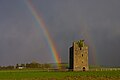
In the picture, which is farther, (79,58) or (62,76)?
(79,58)

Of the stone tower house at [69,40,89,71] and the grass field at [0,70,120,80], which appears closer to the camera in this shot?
the grass field at [0,70,120,80]

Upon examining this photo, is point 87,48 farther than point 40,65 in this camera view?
No

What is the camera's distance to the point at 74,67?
78.2m

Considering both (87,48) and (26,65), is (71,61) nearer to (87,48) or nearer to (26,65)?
(87,48)

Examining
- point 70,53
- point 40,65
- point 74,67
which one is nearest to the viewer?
point 74,67

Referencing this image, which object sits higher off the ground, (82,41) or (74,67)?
(82,41)

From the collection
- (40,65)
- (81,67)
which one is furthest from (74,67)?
(40,65)

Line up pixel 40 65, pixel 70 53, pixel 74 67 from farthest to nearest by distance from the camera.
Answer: pixel 40 65 → pixel 70 53 → pixel 74 67

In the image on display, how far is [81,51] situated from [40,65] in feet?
147

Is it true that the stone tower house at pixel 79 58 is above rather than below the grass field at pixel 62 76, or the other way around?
above

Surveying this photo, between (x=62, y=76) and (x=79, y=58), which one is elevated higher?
(x=79, y=58)

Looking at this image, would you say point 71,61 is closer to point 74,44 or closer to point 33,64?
point 74,44

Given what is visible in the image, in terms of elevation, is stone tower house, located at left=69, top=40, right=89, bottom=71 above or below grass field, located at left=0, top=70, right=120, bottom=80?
above

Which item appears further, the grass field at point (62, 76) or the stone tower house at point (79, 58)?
the stone tower house at point (79, 58)
